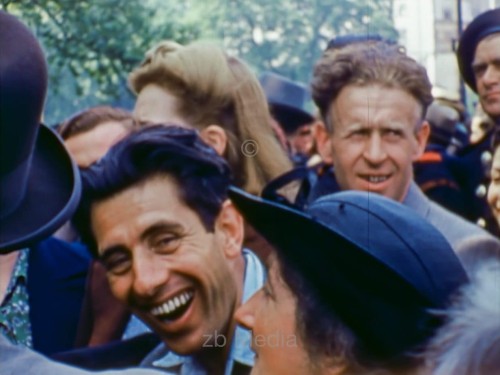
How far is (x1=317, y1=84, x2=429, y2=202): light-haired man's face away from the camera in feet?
7.93

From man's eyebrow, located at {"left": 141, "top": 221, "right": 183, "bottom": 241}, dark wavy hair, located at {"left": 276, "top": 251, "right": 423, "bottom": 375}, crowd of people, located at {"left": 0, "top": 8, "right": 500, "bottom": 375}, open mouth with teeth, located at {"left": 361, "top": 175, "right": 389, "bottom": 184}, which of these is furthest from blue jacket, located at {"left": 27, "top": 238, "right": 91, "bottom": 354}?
dark wavy hair, located at {"left": 276, "top": 251, "right": 423, "bottom": 375}

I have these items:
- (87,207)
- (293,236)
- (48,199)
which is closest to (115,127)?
(87,207)

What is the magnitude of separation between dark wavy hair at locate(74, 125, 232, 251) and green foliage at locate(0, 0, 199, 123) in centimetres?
47

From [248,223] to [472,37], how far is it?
0.76m

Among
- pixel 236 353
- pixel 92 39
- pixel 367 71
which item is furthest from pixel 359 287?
pixel 92 39

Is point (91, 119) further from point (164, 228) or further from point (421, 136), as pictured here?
point (421, 136)

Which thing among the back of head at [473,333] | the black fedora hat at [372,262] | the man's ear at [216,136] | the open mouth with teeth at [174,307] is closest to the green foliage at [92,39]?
the man's ear at [216,136]

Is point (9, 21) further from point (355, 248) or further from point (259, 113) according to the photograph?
point (259, 113)

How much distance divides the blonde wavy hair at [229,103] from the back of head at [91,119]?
0.33 meters

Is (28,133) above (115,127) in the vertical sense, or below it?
above

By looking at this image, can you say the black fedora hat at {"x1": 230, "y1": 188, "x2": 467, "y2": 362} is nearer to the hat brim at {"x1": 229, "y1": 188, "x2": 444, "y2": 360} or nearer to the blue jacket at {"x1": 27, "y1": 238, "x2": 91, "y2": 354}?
the hat brim at {"x1": 229, "y1": 188, "x2": 444, "y2": 360}

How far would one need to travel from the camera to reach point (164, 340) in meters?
2.33

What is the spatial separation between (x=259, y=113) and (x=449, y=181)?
1.54 feet

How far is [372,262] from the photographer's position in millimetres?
1747
